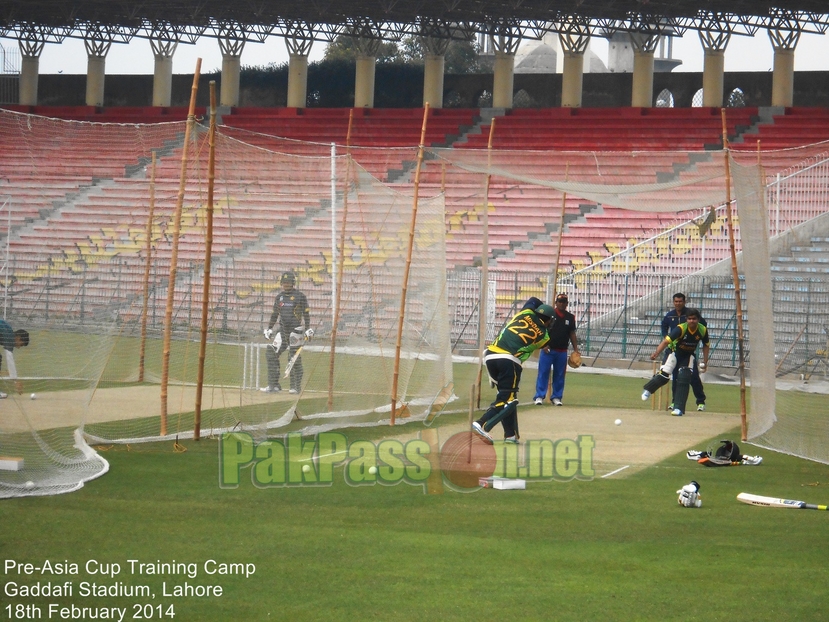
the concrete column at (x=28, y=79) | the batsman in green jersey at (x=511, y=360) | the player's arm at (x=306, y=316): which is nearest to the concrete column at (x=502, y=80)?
the concrete column at (x=28, y=79)

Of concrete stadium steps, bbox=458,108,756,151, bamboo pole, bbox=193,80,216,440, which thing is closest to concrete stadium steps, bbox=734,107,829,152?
concrete stadium steps, bbox=458,108,756,151

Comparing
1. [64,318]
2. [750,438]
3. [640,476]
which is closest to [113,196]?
[64,318]

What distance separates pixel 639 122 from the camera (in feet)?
105

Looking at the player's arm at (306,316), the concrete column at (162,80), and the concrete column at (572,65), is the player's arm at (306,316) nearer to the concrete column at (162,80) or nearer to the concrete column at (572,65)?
the concrete column at (572,65)

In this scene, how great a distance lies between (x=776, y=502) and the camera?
8430 millimetres

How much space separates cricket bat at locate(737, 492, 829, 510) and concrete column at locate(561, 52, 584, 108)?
27187mm

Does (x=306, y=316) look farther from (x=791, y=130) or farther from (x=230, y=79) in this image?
(x=230, y=79)

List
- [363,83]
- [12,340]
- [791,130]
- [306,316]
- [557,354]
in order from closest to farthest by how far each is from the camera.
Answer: [12,340] < [306,316] < [557,354] < [791,130] < [363,83]

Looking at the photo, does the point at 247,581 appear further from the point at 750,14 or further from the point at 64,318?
the point at 750,14

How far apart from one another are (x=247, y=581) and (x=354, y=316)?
696 cm

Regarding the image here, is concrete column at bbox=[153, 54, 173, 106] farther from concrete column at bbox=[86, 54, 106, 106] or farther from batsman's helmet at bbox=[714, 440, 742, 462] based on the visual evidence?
batsman's helmet at bbox=[714, 440, 742, 462]

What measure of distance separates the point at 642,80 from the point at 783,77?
4185 millimetres

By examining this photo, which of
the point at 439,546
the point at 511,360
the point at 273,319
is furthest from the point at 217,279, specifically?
the point at 439,546

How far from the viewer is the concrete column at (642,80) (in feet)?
112
